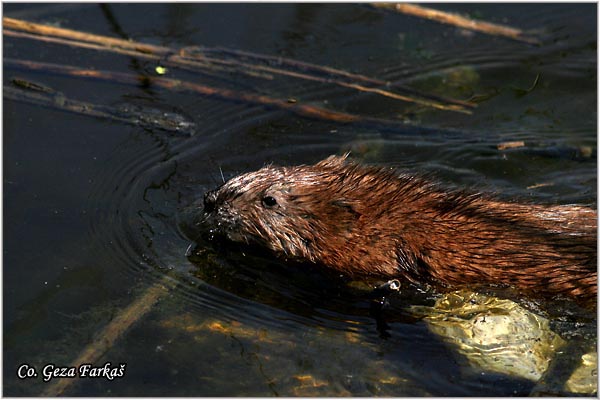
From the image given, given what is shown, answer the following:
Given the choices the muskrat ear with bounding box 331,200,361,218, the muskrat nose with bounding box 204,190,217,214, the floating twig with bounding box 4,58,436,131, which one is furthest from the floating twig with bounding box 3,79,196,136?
the muskrat ear with bounding box 331,200,361,218

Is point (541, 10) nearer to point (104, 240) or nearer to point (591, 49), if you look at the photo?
point (591, 49)

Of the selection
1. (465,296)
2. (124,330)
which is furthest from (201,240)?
(465,296)

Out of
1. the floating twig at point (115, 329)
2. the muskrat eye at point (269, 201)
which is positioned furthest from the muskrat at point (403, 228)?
the floating twig at point (115, 329)

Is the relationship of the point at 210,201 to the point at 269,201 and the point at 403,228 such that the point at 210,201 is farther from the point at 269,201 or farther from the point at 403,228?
the point at 403,228

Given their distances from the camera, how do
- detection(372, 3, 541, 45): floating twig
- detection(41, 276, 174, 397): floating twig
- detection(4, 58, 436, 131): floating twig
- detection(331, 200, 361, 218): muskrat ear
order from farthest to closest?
detection(372, 3, 541, 45): floating twig → detection(4, 58, 436, 131): floating twig → detection(331, 200, 361, 218): muskrat ear → detection(41, 276, 174, 397): floating twig

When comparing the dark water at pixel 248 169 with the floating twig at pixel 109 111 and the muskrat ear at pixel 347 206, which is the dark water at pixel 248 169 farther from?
the muskrat ear at pixel 347 206

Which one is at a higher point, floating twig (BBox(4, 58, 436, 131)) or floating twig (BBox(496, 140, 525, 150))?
floating twig (BBox(4, 58, 436, 131))

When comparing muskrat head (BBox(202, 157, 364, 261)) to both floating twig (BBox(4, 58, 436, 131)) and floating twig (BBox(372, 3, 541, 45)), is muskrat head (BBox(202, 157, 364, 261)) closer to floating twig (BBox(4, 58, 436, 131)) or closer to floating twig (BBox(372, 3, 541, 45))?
floating twig (BBox(4, 58, 436, 131))

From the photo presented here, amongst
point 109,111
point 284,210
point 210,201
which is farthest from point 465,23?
point 210,201
